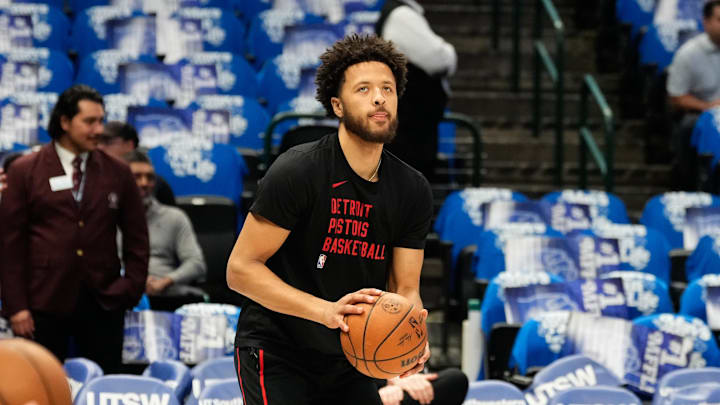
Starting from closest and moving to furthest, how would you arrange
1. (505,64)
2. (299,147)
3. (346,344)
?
(346,344), (299,147), (505,64)

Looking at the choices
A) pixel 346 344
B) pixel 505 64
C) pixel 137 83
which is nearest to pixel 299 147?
pixel 346 344

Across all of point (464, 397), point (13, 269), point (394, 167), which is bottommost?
point (464, 397)

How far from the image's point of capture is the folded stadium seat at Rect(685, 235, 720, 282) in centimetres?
588

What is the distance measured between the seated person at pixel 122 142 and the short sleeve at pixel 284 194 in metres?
3.02

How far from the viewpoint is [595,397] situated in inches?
163

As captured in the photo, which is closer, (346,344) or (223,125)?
(346,344)

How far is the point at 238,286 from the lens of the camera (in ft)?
9.86

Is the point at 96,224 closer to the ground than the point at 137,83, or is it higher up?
closer to the ground

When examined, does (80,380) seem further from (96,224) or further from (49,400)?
(49,400)

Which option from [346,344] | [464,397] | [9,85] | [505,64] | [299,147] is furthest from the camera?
[505,64]

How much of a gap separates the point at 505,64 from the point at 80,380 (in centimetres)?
561

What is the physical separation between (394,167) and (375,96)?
0.87 ft

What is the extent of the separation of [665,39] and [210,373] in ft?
17.3

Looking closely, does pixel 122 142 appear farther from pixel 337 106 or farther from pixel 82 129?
pixel 337 106
